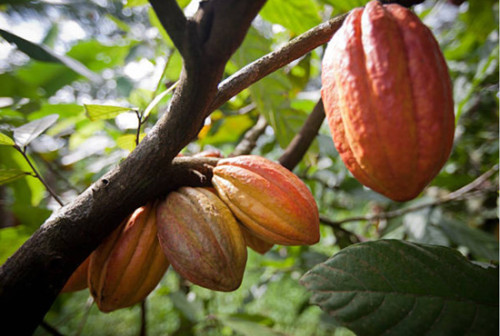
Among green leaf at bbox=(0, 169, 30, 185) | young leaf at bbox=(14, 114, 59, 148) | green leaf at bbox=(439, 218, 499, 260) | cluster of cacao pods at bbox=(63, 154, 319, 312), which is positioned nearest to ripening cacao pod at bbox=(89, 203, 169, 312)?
cluster of cacao pods at bbox=(63, 154, 319, 312)

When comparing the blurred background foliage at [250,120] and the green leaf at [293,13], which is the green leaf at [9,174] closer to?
the blurred background foliage at [250,120]

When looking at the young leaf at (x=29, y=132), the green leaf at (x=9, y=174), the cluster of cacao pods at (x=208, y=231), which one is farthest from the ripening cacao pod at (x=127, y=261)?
the young leaf at (x=29, y=132)

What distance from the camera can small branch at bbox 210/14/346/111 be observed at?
69cm

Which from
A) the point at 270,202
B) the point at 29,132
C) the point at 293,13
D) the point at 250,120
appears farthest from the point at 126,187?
the point at 250,120

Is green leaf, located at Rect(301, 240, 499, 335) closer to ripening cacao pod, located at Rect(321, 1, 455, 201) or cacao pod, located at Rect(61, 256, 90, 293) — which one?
ripening cacao pod, located at Rect(321, 1, 455, 201)

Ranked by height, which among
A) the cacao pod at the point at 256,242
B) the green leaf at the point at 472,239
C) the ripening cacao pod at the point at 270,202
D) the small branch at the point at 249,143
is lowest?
the green leaf at the point at 472,239

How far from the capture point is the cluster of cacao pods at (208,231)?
0.72 meters

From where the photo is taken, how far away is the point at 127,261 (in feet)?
2.54

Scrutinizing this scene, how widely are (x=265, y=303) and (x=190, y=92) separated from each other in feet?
15.3

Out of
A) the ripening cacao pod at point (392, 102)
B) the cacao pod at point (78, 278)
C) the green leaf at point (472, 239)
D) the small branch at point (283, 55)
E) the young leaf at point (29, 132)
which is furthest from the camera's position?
the green leaf at point (472, 239)

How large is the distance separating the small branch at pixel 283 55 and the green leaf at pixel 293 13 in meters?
0.42

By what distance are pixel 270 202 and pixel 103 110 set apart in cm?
50

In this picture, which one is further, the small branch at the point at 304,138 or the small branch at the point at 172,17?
the small branch at the point at 304,138

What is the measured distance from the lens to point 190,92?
62 cm
